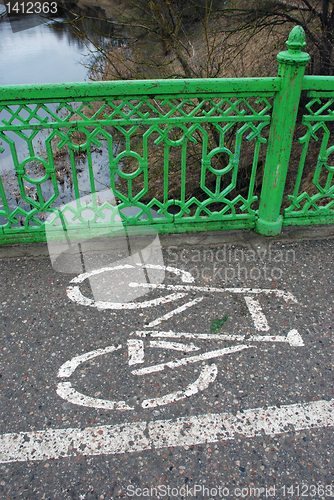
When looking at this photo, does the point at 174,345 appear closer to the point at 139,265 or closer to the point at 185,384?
the point at 185,384

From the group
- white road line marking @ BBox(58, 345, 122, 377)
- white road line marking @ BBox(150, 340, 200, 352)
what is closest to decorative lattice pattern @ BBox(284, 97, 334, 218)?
white road line marking @ BBox(150, 340, 200, 352)

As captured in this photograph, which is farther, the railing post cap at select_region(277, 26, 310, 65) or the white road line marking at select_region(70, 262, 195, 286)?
the white road line marking at select_region(70, 262, 195, 286)

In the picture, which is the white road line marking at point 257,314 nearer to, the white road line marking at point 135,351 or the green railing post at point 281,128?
the white road line marking at point 135,351

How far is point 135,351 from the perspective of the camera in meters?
2.52

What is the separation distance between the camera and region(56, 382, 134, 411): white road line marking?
219 centimetres

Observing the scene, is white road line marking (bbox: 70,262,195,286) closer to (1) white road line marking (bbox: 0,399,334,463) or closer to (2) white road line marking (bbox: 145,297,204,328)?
(2) white road line marking (bbox: 145,297,204,328)

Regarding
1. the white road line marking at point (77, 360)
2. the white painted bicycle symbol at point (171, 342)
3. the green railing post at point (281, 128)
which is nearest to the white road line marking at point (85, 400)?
the white painted bicycle symbol at point (171, 342)

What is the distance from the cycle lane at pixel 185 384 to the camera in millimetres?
2062

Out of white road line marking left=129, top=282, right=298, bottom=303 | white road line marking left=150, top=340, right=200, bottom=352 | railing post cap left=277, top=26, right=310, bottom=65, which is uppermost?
railing post cap left=277, top=26, right=310, bottom=65

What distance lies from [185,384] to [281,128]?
2204mm

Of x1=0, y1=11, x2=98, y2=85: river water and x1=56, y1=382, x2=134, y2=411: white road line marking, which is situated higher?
x1=56, y1=382, x2=134, y2=411: white road line marking

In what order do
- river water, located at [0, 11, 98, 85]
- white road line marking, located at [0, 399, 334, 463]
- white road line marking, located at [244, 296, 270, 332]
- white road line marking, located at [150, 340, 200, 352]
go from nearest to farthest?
white road line marking, located at [0, 399, 334, 463], white road line marking, located at [150, 340, 200, 352], white road line marking, located at [244, 296, 270, 332], river water, located at [0, 11, 98, 85]

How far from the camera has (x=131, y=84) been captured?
2.93m

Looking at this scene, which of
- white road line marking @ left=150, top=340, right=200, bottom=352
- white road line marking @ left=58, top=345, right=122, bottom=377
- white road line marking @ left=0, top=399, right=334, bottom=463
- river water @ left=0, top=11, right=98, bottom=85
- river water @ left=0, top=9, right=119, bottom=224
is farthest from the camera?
river water @ left=0, top=11, right=98, bottom=85
